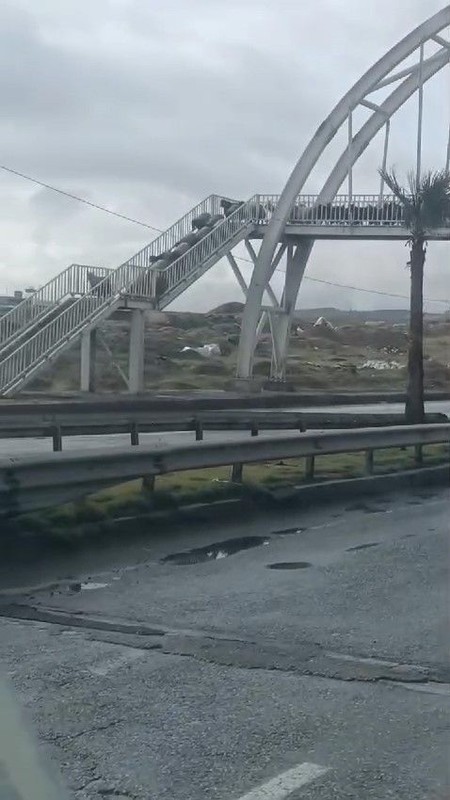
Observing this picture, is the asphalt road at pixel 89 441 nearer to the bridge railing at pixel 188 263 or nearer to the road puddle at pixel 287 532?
the road puddle at pixel 287 532

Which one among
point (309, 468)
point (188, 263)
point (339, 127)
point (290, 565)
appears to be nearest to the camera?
point (290, 565)

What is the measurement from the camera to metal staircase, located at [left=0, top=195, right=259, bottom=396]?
35.4 meters

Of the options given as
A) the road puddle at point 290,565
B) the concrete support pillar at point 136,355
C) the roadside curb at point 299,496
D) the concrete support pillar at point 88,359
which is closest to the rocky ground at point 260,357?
the concrete support pillar at point 136,355

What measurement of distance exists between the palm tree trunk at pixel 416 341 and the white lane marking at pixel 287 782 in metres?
23.4

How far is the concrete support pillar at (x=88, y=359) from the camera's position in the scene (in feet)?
125

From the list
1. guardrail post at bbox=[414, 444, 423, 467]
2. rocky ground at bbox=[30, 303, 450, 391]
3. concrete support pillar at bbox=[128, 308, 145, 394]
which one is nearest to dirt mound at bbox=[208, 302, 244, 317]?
rocky ground at bbox=[30, 303, 450, 391]

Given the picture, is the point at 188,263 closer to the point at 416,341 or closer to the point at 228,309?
the point at 416,341

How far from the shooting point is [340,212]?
161 ft

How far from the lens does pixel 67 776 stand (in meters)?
5.55

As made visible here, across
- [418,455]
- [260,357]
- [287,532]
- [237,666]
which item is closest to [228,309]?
[260,357]

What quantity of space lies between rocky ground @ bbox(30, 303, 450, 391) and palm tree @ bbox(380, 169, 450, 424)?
44.9ft

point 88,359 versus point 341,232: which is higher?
point 341,232

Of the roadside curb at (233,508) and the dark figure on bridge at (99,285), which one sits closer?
the roadside curb at (233,508)

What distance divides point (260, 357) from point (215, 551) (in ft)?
208
